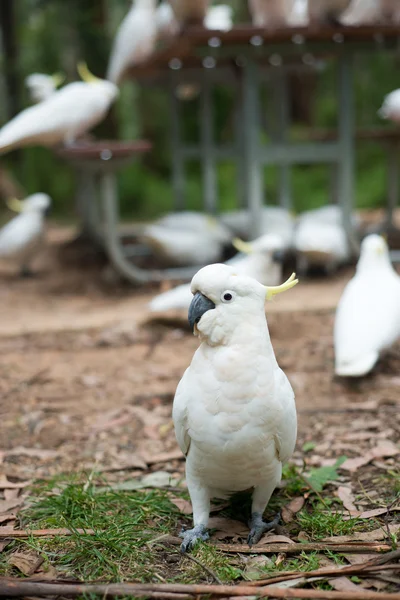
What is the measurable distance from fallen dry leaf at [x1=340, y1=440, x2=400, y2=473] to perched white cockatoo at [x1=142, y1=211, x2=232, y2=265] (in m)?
3.60

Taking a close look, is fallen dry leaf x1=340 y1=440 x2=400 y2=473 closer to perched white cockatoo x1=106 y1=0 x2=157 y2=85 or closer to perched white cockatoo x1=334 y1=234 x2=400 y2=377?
perched white cockatoo x1=334 y1=234 x2=400 y2=377

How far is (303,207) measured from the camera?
1038 cm

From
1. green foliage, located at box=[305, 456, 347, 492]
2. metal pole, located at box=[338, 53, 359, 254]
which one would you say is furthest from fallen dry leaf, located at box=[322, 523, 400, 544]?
metal pole, located at box=[338, 53, 359, 254]

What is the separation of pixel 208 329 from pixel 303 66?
5.89 m

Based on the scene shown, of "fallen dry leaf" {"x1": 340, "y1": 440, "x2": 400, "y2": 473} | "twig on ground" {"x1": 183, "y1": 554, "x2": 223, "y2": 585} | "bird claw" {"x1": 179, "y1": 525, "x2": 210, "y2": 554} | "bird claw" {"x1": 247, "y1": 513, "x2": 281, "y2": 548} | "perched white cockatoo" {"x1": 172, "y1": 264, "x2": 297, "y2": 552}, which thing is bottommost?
"fallen dry leaf" {"x1": 340, "y1": 440, "x2": 400, "y2": 473}

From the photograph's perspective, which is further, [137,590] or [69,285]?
[69,285]

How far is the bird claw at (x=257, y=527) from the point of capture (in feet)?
6.80

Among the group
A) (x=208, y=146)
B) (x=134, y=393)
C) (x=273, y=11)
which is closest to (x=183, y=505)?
(x=134, y=393)

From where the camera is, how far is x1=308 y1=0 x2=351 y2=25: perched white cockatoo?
17.5 ft

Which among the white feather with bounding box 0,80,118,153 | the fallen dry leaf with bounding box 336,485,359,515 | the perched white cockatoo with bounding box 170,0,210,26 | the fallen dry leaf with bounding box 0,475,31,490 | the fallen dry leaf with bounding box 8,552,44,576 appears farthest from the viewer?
the perched white cockatoo with bounding box 170,0,210,26

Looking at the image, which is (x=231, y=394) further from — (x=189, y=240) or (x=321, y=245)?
(x=189, y=240)

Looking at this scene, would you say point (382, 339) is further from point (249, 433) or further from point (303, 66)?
point (303, 66)

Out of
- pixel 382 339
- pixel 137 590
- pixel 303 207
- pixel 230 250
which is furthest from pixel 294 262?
pixel 137 590

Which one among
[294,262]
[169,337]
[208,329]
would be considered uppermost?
[208,329]
